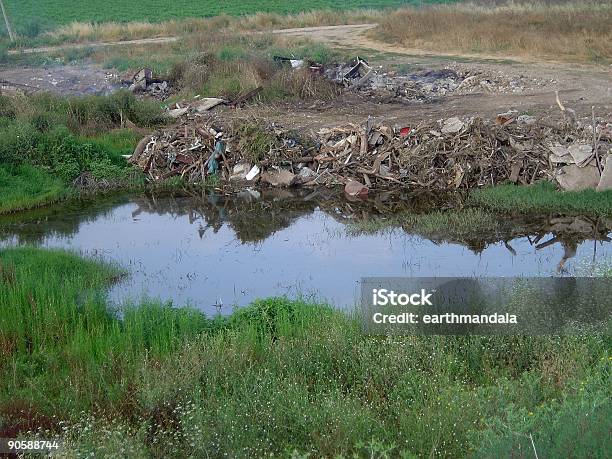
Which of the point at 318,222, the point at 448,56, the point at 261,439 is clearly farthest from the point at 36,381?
the point at 448,56

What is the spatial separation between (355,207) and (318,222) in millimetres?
970

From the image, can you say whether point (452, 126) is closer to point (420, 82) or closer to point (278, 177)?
point (278, 177)

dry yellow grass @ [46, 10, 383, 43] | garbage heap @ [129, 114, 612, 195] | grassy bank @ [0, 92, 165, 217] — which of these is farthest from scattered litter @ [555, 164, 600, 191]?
dry yellow grass @ [46, 10, 383, 43]

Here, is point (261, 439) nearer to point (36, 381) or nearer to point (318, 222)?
point (36, 381)

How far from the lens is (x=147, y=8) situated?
50656 mm

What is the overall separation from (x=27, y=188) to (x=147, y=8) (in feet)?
126

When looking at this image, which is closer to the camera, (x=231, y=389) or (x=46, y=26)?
(x=231, y=389)

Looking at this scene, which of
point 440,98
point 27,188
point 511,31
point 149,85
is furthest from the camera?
point 511,31

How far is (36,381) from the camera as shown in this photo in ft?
22.4

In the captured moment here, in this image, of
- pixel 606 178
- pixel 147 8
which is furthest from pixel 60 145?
pixel 147 8

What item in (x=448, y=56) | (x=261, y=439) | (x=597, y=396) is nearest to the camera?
(x=597, y=396)

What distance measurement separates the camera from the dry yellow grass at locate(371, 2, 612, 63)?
83.1 ft

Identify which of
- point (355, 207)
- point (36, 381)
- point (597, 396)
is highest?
point (597, 396)

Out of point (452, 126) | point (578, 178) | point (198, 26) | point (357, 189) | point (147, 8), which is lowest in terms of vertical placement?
point (357, 189)
